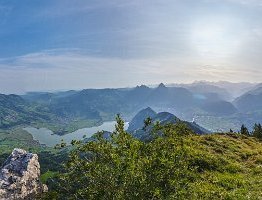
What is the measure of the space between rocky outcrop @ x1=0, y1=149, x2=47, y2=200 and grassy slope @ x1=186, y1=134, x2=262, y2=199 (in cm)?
1751

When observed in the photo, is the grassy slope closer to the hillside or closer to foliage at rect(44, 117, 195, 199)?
the hillside

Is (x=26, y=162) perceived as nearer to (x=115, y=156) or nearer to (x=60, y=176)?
(x=60, y=176)

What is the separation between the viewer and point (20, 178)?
1559 inches

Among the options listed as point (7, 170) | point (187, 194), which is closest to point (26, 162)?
point (7, 170)

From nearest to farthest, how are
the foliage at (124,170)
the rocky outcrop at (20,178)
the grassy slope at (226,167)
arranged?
the foliage at (124,170), the grassy slope at (226,167), the rocky outcrop at (20,178)

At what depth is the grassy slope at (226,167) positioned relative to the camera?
33.7 meters

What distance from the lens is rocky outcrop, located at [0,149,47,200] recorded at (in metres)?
37.0

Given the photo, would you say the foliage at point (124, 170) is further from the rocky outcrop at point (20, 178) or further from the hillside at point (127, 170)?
the rocky outcrop at point (20, 178)

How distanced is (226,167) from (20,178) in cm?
2538

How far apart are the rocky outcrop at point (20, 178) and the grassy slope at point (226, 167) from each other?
17.5 meters

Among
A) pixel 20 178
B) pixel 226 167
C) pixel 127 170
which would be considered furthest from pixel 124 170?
pixel 226 167

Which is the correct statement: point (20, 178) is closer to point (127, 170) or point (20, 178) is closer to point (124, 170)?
point (124, 170)

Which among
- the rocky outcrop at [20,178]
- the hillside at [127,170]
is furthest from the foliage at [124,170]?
the rocky outcrop at [20,178]

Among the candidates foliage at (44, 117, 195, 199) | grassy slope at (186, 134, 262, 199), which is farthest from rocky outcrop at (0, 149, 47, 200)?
grassy slope at (186, 134, 262, 199)
